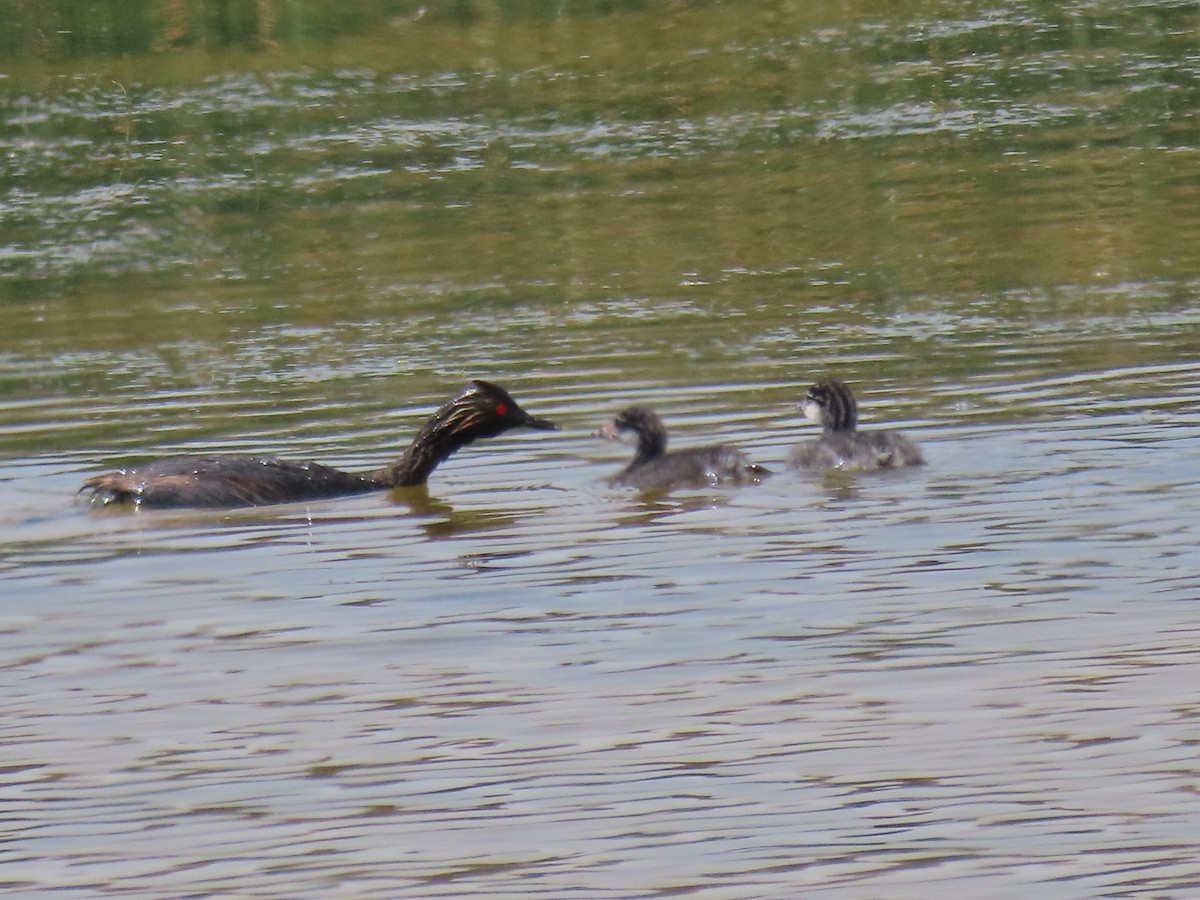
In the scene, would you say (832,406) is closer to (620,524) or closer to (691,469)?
(691,469)

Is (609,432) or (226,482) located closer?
(226,482)

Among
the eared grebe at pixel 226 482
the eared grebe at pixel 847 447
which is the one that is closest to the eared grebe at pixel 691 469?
the eared grebe at pixel 847 447

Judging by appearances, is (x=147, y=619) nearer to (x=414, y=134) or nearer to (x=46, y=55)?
(x=414, y=134)

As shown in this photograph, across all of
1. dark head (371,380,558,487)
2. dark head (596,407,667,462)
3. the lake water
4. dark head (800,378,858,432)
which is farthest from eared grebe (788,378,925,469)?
dark head (371,380,558,487)

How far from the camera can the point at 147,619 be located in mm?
9633

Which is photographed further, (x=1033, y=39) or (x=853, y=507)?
(x=1033, y=39)

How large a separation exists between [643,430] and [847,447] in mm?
1261

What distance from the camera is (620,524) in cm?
1127

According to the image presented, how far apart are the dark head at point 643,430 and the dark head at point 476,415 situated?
624 millimetres

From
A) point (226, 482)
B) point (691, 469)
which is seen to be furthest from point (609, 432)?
point (226, 482)

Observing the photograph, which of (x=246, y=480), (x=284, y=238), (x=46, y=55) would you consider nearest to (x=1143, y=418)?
(x=246, y=480)

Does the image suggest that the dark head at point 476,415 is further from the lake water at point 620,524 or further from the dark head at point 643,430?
the dark head at point 643,430

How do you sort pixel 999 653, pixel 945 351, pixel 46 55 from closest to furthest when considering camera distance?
pixel 999 653, pixel 945 351, pixel 46 55

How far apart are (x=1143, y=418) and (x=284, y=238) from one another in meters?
12.4
